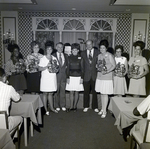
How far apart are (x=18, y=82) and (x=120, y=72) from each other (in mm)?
2158

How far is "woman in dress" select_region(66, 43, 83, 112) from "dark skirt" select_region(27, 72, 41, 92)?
65cm

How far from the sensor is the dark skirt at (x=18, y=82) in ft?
13.8

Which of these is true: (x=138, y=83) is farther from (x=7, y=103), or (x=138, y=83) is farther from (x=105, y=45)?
(x=7, y=103)

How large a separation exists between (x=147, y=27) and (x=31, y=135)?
6.41 m

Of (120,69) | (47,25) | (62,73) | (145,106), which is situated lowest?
(145,106)

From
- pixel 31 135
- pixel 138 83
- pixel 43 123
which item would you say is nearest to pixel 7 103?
pixel 31 135

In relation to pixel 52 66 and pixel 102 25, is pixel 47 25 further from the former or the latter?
pixel 52 66

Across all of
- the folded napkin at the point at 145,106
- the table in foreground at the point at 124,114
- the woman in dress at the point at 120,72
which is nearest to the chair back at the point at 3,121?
the table in foreground at the point at 124,114

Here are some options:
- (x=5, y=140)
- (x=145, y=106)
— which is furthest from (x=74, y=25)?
(x=5, y=140)

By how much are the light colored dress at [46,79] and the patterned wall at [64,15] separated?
449 centimetres

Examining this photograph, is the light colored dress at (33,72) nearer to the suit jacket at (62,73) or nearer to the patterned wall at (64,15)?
the suit jacket at (62,73)

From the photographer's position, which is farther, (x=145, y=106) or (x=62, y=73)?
(x=62, y=73)

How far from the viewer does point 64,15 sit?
830 cm

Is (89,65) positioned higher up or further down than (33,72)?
higher up
